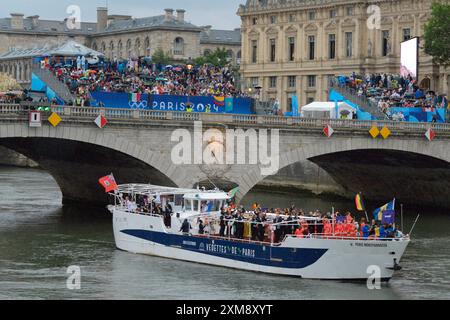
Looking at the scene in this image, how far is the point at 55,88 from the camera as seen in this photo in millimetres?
84562

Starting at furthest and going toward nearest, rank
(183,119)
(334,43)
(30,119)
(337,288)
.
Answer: (334,43), (183,119), (30,119), (337,288)

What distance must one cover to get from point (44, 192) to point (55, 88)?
55.5ft

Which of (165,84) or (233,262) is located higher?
(165,84)

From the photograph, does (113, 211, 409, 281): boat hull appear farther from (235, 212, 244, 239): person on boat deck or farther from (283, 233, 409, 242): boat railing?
(235, 212, 244, 239): person on boat deck

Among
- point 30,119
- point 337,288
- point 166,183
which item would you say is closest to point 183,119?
point 166,183

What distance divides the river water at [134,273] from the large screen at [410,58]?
27678 mm

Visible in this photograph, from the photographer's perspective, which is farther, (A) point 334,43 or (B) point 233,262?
(A) point 334,43

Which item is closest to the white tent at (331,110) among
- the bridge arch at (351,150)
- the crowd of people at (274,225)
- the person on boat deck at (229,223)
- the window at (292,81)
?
the bridge arch at (351,150)

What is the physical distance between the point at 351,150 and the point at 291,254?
27.2 meters

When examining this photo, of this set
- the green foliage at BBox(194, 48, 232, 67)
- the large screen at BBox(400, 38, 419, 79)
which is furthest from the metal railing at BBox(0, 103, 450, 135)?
the green foliage at BBox(194, 48, 232, 67)

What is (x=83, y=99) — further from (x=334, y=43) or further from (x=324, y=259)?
(x=334, y=43)

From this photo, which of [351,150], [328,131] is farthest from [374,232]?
[351,150]

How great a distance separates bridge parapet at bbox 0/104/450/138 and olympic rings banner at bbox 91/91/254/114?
444 centimetres

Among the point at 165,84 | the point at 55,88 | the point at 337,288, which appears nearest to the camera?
the point at 337,288
